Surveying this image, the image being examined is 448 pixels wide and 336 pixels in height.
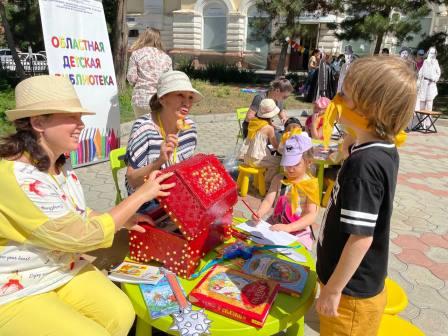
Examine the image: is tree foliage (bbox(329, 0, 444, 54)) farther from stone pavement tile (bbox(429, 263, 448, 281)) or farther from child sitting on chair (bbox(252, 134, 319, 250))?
child sitting on chair (bbox(252, 134, 319, 250))

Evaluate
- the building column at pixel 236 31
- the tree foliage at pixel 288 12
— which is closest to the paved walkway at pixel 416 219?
the tree foliage at pixel 288 12

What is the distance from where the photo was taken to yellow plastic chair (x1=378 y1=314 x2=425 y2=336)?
207cm


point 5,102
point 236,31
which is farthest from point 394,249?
point 236,31

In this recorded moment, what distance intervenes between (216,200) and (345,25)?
1458cm

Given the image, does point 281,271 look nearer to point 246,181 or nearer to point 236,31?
point 246,181

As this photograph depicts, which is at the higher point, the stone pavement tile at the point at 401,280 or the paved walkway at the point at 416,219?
the stone pavement tile at the point at 401,280

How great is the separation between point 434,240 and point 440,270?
0.63 meters

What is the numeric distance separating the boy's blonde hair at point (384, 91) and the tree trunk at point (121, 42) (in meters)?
8.66

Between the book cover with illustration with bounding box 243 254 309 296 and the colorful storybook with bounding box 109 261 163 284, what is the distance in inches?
17.3

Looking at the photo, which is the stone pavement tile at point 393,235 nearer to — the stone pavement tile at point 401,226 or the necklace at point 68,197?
the stone pavement tile at point 401,226

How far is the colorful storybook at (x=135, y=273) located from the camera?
1779 mm

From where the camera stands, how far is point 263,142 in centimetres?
450

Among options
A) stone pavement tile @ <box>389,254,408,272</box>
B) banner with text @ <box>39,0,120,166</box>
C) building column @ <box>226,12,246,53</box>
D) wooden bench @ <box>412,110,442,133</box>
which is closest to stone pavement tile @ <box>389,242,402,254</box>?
stone pavement tile @ <box>389,254,408,272</box>

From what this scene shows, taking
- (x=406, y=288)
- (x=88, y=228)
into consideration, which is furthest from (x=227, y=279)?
(x=406, y=288)
